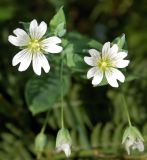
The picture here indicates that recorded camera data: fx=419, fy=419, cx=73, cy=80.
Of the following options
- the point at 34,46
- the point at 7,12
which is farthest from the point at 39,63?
the point at 7,12

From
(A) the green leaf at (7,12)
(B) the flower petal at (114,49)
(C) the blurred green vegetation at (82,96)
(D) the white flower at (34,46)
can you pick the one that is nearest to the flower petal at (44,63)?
(D) the white flower at (34,46)

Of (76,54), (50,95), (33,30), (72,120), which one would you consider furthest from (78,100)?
(33,30)

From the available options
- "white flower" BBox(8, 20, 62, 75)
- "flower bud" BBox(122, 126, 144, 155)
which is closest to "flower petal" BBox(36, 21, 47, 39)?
"white flower" BBox(8, 20, 62, 75)

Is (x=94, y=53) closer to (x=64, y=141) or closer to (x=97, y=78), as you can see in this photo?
(x=97, y=78)

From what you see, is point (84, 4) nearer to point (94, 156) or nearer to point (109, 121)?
point (109, 121)

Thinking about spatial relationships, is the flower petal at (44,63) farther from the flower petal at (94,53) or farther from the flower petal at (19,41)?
the flower petal at (94,53)

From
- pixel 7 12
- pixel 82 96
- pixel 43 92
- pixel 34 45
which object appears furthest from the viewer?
pixel 7 12

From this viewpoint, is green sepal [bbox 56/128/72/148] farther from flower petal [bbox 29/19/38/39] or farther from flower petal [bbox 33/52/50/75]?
flower petal [bbox 29/19/38/39]
